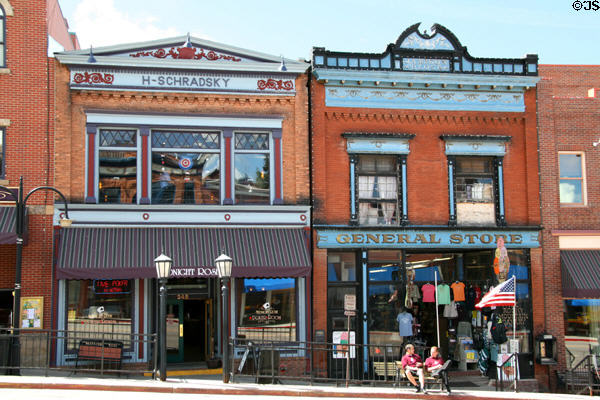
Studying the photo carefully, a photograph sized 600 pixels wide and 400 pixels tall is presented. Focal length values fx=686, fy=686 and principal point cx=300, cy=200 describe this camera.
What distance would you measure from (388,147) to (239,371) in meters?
7.83

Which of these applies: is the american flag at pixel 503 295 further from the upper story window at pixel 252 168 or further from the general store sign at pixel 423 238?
the upper story window at pixel 252 168

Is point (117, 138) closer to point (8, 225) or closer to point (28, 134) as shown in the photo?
point (28, 134)

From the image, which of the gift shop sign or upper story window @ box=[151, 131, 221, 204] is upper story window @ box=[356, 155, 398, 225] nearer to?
the gift shop sign

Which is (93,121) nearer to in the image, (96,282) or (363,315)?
(96,282)

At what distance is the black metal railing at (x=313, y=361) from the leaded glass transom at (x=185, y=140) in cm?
567

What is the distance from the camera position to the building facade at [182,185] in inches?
734

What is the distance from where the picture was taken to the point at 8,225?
58.3ft

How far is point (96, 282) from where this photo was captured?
18.7 meters

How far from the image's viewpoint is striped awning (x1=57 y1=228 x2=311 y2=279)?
1802 centimetres

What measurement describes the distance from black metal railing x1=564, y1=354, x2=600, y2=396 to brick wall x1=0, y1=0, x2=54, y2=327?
14.9 meters

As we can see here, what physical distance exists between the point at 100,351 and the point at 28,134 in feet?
20.5

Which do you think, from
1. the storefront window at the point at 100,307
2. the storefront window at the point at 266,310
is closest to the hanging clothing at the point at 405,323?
the storefront window at the point at 266,310

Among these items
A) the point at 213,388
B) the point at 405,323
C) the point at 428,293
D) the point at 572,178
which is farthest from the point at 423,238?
the point at 213,388

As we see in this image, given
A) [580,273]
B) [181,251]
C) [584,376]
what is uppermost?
[181,251]
